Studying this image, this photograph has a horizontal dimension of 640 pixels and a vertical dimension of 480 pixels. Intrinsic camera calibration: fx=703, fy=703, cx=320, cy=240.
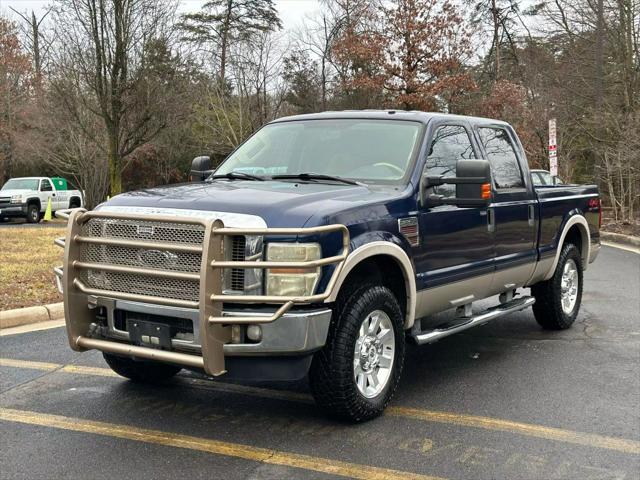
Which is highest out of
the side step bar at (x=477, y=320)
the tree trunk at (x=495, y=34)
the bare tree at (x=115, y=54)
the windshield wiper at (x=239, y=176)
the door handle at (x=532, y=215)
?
the tree trunk at (x=495, y=34)

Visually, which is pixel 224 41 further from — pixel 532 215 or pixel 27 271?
pixel 532 215

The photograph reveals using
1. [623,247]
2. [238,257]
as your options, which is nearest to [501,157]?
[238,257]

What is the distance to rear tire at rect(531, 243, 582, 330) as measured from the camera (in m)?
6.98

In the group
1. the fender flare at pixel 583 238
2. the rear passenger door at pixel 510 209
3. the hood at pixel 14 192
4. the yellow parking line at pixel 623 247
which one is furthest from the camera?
the hood at pixel 14 192

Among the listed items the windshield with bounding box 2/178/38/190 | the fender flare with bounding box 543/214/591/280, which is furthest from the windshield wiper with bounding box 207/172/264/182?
the windshield with bounding box 2/178/38/190

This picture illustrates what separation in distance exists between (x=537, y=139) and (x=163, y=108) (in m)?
16.0

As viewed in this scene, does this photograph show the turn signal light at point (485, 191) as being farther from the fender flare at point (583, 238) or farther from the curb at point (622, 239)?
the curb at point (622, 239)

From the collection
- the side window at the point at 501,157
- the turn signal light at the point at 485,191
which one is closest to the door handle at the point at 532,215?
the side window at the point at 501,157

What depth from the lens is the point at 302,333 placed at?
151 inches

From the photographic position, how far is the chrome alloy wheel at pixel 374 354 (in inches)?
173

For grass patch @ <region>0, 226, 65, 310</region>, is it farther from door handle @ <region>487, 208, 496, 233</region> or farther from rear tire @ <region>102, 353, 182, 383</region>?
door handle @ <region>487, 208, 496, 233</region>

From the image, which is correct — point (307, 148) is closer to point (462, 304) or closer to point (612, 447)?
point (462, 304)

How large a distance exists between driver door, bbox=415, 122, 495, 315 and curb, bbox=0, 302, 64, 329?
4.42m

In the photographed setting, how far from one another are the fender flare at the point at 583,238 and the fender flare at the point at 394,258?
2.56 m
